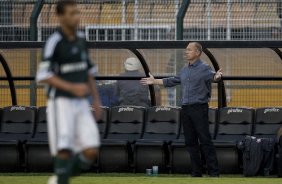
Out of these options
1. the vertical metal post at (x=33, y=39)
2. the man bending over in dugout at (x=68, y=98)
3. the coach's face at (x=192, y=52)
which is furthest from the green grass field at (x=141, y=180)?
the man bending over in dugout at (x=68, y=98)

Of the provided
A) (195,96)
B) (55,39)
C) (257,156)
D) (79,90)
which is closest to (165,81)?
(195,96)

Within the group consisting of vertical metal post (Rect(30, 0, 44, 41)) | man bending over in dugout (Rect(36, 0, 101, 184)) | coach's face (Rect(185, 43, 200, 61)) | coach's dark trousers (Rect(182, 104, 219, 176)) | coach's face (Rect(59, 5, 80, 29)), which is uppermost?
vertical metal post (Rect(30, 0, 44, 41))

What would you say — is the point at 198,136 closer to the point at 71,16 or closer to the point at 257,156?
the point at 257,156

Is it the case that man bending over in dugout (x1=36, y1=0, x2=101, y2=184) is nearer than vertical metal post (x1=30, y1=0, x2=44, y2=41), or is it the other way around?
man bending over in dugout (x1=36, y1=0, x2=101, y2=184)

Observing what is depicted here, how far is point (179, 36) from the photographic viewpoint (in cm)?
1847

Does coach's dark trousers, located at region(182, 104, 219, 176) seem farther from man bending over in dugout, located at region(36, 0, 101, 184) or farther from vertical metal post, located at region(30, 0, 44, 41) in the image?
man bending over in dugout, located at region(36, 0, 101, 184)

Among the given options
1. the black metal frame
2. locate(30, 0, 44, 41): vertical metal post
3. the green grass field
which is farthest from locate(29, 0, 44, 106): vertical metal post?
the green grass field

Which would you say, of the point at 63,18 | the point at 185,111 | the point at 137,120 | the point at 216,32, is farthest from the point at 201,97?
the point at 63,18

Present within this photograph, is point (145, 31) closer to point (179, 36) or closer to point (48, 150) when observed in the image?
point (179, 36)

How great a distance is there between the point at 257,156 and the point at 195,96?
1.90 metres

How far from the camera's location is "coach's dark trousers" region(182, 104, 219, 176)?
1547 cm

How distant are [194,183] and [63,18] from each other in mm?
5081

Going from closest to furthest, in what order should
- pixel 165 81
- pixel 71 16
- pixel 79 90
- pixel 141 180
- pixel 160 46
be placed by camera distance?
pixel 79 90, pixel 71 16, pixel 141 180, pixel 165 81, pixel 160 46

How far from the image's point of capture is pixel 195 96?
15.4m
